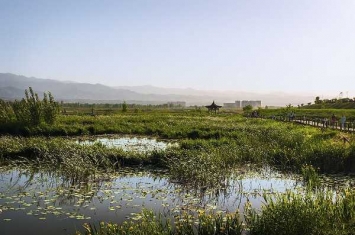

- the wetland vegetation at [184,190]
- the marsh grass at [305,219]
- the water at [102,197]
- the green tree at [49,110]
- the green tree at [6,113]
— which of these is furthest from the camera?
the green tree at [49,110]

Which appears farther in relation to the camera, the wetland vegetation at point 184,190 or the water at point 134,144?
the water at point 134,144

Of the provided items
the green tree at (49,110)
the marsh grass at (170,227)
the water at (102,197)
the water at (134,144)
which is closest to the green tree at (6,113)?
the green tree at (49,110)

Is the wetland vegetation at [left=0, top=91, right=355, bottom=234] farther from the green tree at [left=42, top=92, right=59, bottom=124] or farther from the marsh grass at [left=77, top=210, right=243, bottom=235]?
the green tree at [left=42, top=92, right=59, bottom=124]

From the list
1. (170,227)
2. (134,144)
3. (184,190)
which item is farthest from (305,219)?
(134,144)

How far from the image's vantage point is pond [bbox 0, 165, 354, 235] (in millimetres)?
11146

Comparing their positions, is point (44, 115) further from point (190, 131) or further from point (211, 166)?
point (211, 166)

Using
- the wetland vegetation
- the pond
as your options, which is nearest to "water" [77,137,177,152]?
the wetland vegetation

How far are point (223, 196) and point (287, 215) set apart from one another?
5.14 m

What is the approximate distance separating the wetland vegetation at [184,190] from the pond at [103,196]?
0.03 m

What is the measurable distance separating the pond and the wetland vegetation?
0.03m

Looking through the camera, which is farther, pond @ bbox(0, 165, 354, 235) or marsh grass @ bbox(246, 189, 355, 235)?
pond @ bbox(0, 165, 354, 235)

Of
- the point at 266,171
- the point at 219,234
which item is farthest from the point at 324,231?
the point at 266,171

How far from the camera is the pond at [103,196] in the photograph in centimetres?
1115

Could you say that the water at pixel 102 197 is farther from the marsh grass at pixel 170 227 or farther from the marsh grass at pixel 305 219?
the marsh grass at pixel 305 219
